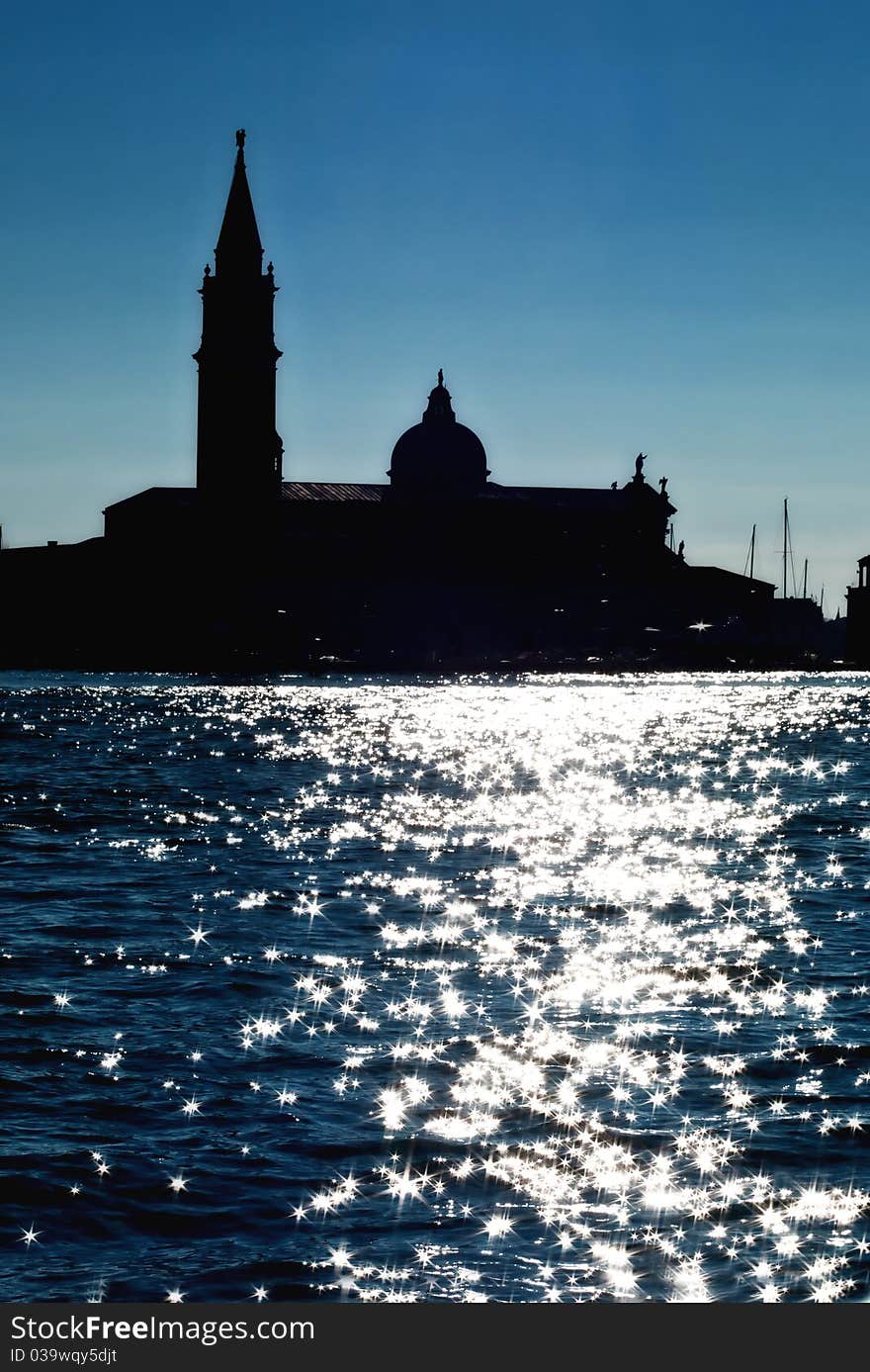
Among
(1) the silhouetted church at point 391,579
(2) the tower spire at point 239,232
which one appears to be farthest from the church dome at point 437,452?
(2) the tower spire at point 239,232

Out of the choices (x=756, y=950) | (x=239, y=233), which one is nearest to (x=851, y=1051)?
(x=756, y=950)

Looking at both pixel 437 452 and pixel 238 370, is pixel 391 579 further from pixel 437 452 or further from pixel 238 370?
pixel 238 370

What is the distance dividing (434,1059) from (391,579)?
106 metres

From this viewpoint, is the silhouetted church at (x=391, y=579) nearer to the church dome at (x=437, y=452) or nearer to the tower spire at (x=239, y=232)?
the church dome at (x=437, y=452)

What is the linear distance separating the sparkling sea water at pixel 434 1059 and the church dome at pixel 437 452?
296ft

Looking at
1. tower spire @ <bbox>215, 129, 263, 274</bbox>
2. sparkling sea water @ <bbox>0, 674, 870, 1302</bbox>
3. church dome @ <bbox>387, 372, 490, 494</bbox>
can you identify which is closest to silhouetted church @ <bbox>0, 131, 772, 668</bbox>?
church dome @ <bbox>387, 372, 490, 494</bbox>

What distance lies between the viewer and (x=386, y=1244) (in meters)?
7.16

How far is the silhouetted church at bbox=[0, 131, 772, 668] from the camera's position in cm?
11006

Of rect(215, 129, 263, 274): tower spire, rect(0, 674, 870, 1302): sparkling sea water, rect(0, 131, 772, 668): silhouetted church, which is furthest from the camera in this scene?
rect(0, 131, 772, 668): silhouetted church

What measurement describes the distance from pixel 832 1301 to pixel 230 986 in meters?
5.99

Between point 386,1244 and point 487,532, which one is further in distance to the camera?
point 487,532

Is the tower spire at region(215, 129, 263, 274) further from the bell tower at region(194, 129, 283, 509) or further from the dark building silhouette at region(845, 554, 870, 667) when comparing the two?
the dark building silhouette at region(845, 554, 870, 667)

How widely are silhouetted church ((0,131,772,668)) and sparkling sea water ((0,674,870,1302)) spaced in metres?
82.3

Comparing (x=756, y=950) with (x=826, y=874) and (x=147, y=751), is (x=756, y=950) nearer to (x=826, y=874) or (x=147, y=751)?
(x=826, y=874)
